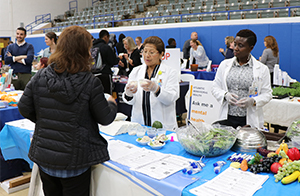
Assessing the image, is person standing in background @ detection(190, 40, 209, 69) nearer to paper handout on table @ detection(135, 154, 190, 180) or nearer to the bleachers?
the bleachers

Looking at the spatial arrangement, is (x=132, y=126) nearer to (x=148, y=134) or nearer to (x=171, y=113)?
(x=148, y=134)

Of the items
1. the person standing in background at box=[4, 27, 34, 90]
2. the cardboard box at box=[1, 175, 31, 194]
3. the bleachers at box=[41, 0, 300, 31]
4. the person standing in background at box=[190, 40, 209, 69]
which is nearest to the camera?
the cardboard box at box=[1, 175, 31, 194]

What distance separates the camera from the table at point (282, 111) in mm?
3738

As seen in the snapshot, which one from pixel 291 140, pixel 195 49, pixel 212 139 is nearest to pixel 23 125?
pixel 212 139

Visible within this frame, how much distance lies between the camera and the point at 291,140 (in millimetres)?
1762

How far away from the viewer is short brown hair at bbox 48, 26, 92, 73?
1488 millimetres

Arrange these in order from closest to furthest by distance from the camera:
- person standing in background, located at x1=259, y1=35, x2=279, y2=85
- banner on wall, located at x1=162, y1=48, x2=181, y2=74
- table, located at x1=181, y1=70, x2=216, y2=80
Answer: banner on wall, located at x1=162, y1=48, x2=181, y2=74 < person standing in background, located at x1=259, y1=35, x2=279, y2=85 < table, located at x1=181, y1=70, x2=216, y2=80

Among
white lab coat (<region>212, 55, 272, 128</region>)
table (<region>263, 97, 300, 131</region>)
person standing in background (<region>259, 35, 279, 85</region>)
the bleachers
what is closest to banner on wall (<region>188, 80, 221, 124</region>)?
table (<region>263, 97, 300, 131</region>)

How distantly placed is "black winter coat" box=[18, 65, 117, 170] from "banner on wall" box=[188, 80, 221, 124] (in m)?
2.61

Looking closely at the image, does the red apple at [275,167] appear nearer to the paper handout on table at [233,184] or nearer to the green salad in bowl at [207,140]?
the paper handout on table at [233,184]

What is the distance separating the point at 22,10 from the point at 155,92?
62.2 ft

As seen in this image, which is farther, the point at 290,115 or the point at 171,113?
the point at 290,115

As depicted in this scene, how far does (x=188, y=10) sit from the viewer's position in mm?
10820

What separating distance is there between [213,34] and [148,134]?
7.80 metres
